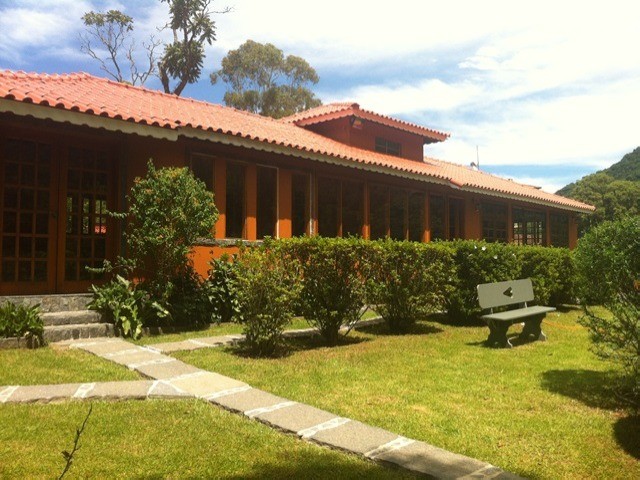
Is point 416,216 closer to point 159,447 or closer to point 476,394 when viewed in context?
point 476,394

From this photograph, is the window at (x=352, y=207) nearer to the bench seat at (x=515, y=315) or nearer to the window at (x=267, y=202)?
the window at (x=267, y=202)

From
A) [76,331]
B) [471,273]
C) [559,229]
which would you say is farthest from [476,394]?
[559,229]

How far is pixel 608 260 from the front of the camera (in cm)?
454

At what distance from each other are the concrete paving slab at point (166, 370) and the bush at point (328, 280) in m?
1.94

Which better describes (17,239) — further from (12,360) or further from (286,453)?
(286,453)

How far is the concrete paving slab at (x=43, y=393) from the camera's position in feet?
13.8

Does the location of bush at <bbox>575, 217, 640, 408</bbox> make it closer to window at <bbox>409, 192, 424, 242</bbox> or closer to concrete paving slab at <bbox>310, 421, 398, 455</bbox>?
concrete paving slab at <bbox>310, 421, 398, 455</bbox>

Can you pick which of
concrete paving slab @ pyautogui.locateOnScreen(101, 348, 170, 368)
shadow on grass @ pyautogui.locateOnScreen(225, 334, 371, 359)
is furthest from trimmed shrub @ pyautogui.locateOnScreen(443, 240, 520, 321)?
concrete paving slab @ pyautogui.locateOnScreen(101, 348, 170, 368)

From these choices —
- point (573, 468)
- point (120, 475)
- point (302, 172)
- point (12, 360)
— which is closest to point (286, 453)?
point (120, 475)

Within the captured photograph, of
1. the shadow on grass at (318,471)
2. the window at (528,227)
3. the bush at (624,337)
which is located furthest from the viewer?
the window at (528,227)

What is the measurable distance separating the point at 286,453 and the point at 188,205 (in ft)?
18.0

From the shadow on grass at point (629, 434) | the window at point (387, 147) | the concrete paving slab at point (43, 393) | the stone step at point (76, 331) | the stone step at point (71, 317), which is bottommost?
the shadow on grass at point (629, 434)

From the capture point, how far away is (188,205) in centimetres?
802

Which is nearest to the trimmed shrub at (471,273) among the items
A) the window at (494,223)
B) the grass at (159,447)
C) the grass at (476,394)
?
the grass at (476,394)
